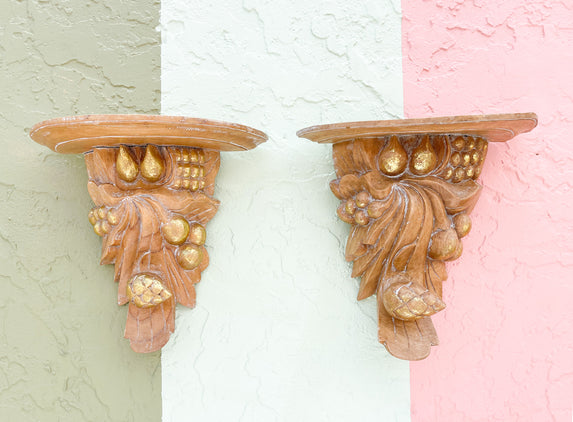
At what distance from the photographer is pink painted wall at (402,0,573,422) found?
2.31 ft

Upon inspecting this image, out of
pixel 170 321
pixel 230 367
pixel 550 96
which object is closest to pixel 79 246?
pixel 170 321

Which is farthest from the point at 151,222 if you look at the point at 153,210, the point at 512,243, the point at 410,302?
the point at 512,243

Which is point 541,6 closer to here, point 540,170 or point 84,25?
point 540,170

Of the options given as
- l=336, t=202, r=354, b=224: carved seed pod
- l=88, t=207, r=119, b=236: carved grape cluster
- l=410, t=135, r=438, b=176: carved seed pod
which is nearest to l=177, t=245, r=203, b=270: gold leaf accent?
l=88, t=207, r=119, b=236: carved grape cluster

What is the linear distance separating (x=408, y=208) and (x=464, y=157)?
110 mm

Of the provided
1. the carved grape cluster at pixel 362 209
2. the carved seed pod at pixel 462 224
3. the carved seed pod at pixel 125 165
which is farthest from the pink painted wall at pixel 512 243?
the carved seed pod at pixel 125 165

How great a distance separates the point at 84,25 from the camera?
0.73m

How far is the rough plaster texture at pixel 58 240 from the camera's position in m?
0.71

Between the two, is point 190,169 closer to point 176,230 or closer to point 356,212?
point 176,230

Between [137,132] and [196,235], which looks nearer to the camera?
[137,132]

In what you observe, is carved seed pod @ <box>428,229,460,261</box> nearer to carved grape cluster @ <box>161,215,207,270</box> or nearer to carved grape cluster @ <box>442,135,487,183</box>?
carved grape cluster @ <box>442,135,487,183</box>

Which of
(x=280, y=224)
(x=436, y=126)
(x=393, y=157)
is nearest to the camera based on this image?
(x=436, y=126)

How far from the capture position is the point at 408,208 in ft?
2.10

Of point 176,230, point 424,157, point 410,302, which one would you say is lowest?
point 410,302
